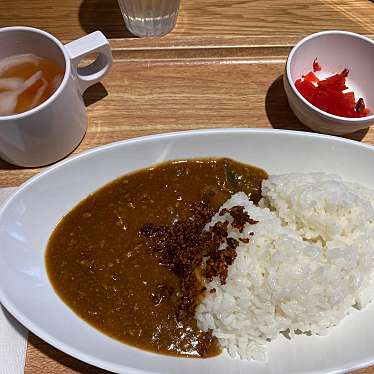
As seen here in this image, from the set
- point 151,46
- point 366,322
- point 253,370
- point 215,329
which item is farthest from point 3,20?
point 366,322

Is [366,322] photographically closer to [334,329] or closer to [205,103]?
[334,329]

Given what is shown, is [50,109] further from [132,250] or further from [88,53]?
[132,250]

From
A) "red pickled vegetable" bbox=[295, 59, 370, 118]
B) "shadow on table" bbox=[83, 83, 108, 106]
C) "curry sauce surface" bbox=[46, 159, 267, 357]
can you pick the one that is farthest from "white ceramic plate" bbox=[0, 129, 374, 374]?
"shadow on table" bbox=[83, 83, 108, 106]

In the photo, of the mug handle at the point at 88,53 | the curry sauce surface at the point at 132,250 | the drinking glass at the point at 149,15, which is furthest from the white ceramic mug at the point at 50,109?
→ the drinking glass at the point at 149,15

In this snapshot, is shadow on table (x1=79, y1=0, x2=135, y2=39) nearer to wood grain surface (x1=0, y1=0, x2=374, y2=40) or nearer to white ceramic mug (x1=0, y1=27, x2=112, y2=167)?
wood grain surface (x1=0, y1=0, x2=374, y2=40)

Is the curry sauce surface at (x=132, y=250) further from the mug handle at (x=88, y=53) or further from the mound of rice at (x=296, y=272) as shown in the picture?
the mug handle at (x=88, y=53)

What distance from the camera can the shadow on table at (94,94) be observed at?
2242 millimetres

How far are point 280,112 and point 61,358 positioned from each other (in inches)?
58.3

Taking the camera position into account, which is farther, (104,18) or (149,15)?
(104,18)

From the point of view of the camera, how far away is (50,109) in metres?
1.76

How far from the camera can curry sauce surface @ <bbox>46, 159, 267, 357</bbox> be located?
1.75 m

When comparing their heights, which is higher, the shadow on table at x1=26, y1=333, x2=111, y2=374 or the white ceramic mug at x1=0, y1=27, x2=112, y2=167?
the white ceramic mug at x1=0, y1=27, x2=112, y2=167

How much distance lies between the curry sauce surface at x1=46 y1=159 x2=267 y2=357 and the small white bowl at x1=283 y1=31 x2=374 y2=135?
35 centimetres

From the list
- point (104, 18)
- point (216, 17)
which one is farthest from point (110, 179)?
point (216, 17)
